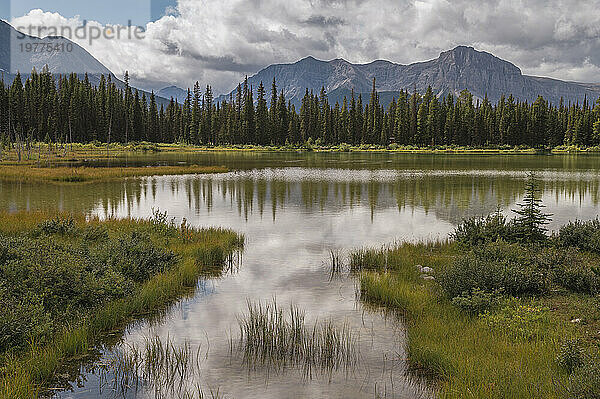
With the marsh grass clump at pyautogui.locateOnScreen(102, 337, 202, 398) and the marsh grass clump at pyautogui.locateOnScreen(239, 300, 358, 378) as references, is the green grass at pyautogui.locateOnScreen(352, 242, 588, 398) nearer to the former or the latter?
the marsh grass clump at pyautogui.locateOnScreen(239, 300, 358, 378)

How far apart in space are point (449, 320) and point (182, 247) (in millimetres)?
10228

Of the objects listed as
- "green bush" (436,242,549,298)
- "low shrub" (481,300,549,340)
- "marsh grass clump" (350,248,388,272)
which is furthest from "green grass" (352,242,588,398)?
"marsh grass clump" (350,248,388,272)

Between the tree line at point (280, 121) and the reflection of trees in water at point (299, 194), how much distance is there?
89.0m

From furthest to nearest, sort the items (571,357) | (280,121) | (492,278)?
(280,121), (492,278), (571,357)

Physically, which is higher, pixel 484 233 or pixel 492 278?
pixel 484 233

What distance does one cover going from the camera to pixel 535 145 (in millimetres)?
140625

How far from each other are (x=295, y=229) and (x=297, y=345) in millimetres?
13168

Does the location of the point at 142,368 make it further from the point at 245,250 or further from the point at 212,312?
the point at 245,250

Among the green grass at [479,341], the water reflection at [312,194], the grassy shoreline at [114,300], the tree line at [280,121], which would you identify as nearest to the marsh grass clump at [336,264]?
the green grass at [479,341]

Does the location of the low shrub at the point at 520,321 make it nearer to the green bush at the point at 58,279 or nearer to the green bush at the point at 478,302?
the green bush at the point at 478,302

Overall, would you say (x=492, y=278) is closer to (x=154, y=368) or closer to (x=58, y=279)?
(x=154, y=368)

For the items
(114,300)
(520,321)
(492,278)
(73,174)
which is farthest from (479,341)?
(73,174)

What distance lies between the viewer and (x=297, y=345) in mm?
9531

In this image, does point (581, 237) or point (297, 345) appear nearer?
point (297, 345)
